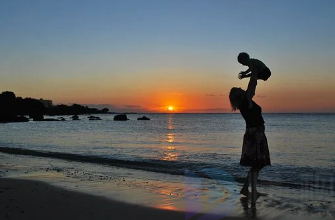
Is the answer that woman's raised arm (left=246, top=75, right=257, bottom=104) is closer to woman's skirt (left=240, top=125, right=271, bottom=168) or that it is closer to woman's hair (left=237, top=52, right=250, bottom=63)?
woman's hair (left=237, top=52, right=250, bottom=63)

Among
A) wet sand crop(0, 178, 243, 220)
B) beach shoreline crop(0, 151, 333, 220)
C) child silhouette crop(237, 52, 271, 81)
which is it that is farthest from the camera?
beach shoreline crop(0, 151, 333, 220)

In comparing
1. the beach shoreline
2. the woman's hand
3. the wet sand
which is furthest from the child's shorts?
the wet sand

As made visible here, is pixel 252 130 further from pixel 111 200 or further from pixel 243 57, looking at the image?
pixel 111 200

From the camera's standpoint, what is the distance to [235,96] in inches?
243

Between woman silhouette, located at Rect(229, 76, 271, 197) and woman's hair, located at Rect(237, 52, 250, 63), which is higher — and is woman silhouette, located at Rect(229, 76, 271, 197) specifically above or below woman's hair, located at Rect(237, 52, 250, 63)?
below

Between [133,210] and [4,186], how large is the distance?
164 inches

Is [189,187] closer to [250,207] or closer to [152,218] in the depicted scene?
[250,207]

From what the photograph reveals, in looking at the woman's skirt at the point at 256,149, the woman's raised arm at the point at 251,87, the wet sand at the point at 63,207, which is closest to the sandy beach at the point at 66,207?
the wet sand at the point at 63,207

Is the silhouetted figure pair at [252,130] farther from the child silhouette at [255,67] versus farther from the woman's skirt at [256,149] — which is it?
the child silhouette at [255,67]

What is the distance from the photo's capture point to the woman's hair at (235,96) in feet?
20.1

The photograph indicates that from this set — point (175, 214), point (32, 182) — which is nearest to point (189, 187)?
point (175, 214)

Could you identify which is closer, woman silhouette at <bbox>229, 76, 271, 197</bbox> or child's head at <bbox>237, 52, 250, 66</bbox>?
child's head at <bbox>237, 52, 250, 66</bbox>

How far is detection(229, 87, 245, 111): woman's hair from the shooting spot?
612 centimetres

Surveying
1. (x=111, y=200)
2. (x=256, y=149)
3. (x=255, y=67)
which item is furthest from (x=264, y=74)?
(x=111, y=200)
